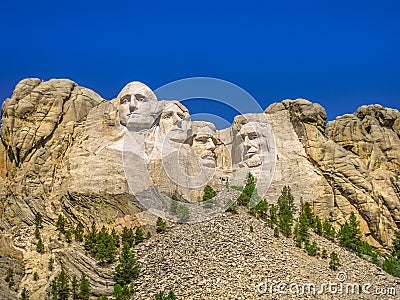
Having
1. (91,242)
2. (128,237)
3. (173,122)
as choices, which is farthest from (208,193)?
(91,242)

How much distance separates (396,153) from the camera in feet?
187

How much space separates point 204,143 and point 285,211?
7.61m

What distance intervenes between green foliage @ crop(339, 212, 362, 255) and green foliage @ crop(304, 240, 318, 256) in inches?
119

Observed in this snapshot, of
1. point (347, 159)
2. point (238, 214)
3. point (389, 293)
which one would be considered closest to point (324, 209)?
point (347, 159)

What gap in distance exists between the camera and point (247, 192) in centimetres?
4959

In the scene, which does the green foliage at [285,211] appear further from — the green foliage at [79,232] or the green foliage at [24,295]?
the green foliage at [24,295]

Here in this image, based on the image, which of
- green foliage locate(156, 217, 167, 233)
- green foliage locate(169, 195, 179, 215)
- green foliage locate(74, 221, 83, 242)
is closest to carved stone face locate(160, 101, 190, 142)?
green foliage locate(169, 195, 179, 215)

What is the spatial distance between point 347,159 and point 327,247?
8500mm

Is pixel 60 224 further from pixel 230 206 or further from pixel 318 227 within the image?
pixel 318 227

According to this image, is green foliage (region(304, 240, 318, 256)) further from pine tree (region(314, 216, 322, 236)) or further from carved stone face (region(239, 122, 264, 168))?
carved stone face (region(239, 122, 264, 168))

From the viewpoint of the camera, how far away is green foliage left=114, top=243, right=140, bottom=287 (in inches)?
1634

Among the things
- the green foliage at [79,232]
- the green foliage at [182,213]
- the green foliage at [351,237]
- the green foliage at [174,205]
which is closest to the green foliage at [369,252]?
the green foliage at [351,237]

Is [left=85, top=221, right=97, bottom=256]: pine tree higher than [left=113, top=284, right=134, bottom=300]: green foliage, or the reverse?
[left=85, top=221, right=97, bottom=256]: pine tree

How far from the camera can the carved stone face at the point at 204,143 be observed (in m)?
53.3
